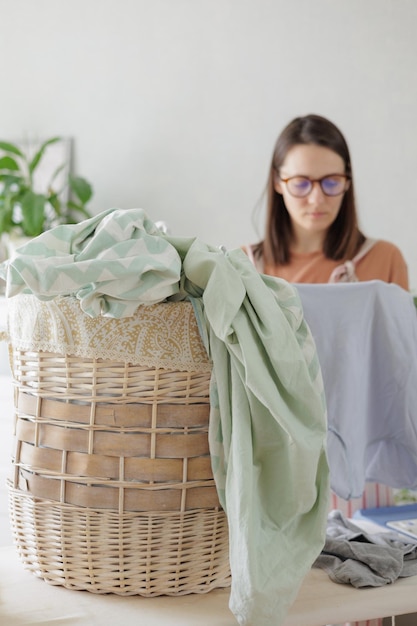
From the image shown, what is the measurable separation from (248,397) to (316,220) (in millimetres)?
968

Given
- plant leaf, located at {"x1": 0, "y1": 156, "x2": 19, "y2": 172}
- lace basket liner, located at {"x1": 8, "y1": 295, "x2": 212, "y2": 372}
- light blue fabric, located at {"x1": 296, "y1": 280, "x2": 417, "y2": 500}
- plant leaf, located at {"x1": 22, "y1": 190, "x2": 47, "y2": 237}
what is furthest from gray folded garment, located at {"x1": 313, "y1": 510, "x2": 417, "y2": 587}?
plant leaf, located at {"x1": 0, "y1": 156, "x2": 19, "y2": 172}

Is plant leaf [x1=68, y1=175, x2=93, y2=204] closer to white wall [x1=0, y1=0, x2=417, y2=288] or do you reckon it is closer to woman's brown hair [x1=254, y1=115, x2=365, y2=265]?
white wall [x1=0, y1=0, x2=417, y2=288]

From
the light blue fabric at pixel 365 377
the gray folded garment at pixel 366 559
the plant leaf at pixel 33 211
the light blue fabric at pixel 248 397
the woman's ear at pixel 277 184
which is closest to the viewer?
the light blue fabric at pixel 248 397

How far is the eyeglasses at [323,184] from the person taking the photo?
1.80m

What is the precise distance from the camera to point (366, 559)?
111 cm

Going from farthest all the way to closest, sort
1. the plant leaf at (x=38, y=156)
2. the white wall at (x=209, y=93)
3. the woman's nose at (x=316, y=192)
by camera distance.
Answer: the plant leaf at (x=38, y=156) < the white wall at (x=209, y=93) < the woman's nose at (x=316, y=192)

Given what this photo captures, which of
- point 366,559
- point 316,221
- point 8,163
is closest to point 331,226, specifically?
point 316,221

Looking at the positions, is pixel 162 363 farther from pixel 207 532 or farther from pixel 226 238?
pixel 226 238

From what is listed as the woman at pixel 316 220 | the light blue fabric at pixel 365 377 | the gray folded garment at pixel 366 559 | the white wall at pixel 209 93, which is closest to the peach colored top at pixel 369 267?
the woman at pixel 316 220

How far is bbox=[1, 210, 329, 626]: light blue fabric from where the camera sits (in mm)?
892

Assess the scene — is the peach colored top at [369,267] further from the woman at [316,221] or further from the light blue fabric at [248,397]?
the light blue fabric at [248,397]

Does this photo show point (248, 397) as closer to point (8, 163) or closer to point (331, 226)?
point (331, 226)

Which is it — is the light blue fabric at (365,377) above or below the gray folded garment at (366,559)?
above

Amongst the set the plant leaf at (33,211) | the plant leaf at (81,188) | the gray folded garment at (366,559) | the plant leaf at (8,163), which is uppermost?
the plant leaf at (8,163)
